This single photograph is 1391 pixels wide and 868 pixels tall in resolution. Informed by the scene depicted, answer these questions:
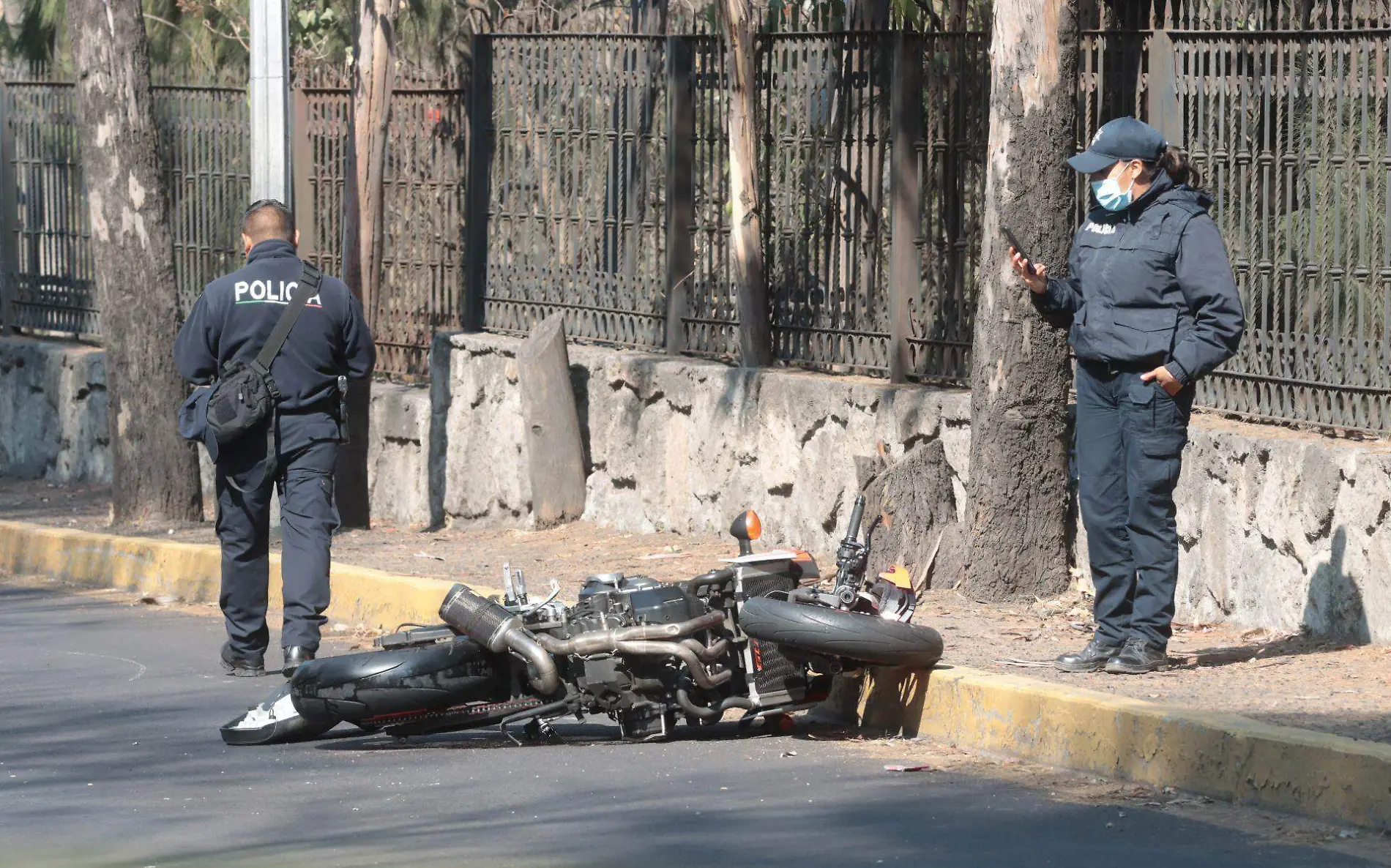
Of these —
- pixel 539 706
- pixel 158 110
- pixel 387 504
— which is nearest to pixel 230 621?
pixel 539 706

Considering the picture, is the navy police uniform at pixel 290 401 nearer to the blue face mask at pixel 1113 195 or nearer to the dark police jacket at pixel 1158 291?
the dark police jacket at pixel 1158 291

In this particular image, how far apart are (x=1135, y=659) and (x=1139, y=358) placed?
3.34ft

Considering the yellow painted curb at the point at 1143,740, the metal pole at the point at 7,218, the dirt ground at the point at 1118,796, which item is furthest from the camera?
the metal pole at the point at 7,218

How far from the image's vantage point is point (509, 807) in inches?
243

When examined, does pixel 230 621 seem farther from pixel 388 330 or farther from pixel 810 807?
pixel 388 330

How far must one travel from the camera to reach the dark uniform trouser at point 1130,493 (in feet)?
23.8

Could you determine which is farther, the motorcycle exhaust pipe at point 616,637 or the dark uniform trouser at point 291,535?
the dark uniform trouser at point 291,535

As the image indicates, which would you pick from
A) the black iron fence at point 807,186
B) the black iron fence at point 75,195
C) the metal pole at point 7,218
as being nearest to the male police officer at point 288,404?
the black iron fence at point 807,186

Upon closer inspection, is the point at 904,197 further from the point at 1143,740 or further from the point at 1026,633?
the point at 1143,740

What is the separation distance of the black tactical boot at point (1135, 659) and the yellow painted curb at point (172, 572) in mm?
2904

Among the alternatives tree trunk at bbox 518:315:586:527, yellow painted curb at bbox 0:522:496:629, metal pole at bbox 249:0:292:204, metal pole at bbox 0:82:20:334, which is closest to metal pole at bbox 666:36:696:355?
tree trunk at bbox 518:315:586:527

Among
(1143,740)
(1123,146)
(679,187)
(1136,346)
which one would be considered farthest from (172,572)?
(1143,740)

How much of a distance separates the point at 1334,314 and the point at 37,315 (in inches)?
456

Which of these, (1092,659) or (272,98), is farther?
(272,98)
